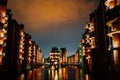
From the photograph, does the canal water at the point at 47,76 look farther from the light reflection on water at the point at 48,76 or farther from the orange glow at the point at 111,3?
the orange glow at the point at 111,3

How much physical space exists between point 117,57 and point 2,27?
34029 millimetres

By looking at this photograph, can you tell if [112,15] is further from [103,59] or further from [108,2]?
[103,59]

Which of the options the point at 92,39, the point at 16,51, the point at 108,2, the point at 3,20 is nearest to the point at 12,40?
the point at 16,51

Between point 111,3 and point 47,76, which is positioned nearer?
point 111,3

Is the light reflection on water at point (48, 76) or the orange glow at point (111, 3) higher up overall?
the orange glow at point (111, 3)

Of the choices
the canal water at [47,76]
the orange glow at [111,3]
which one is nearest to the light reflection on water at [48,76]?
the canal water at [47,76]

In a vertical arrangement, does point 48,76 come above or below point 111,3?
below

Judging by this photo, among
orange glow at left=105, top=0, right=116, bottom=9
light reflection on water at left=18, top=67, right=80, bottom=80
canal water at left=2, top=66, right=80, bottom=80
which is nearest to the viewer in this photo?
orange glow at left=105, top=0, right=116, bottom=9

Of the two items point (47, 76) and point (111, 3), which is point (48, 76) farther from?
point (111, 3)

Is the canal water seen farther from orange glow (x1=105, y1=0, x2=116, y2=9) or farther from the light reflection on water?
orange glow (x1=105, y1=0, x2=116, y2=9)

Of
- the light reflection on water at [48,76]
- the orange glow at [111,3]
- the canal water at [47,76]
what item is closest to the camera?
the orange glow at [111,3]

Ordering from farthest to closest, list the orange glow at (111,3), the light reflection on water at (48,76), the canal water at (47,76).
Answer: the light reflection on water at (48,76)
the canal water at (47,76)
the orange glow at (111,3)

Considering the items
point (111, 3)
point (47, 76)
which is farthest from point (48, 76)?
point (111, 3)

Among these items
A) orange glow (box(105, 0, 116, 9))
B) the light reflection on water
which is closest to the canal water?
the light reflection on water
